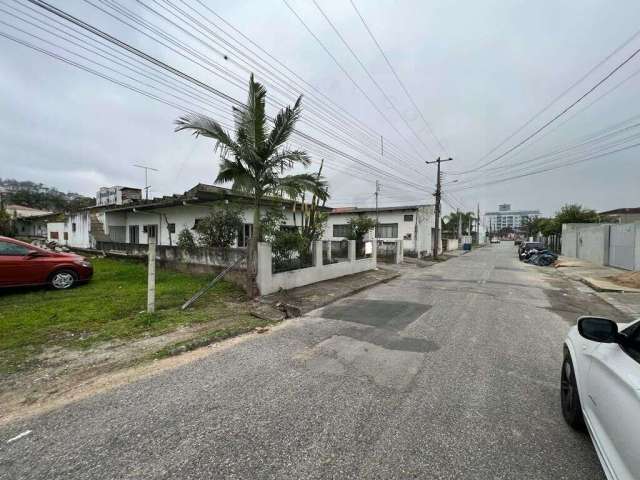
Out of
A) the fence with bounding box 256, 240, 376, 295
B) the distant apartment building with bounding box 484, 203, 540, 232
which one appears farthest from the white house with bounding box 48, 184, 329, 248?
the distant apartment building with bounding box 484, 203, 540, 232

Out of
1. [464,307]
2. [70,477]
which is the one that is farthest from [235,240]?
[70,477]

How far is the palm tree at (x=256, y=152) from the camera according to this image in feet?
23.9

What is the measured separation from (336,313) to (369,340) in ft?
→ 6.22

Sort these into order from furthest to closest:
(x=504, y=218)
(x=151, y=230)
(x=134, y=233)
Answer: (x=504, y=218)
(x=134, y=233)
(x=151, y=230)

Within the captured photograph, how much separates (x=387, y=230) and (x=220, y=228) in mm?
17109

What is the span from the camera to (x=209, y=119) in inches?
278

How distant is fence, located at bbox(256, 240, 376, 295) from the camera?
26.1ft

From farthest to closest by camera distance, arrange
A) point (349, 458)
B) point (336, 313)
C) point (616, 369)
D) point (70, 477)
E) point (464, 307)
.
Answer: point (464, 307) → point (336, 313) → point (349, 458) → point (70, 477) → point (616, 369)

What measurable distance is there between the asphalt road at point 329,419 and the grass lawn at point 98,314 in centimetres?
173

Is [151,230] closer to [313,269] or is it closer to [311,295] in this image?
[313,269]

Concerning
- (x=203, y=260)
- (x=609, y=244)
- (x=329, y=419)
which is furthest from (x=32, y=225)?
(x=609, y=244)

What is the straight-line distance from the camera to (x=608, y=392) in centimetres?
187

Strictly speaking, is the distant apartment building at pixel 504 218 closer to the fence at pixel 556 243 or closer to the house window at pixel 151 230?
the fence at pixel 556 243

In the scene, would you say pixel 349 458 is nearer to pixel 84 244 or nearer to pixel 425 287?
pixel 425 287
